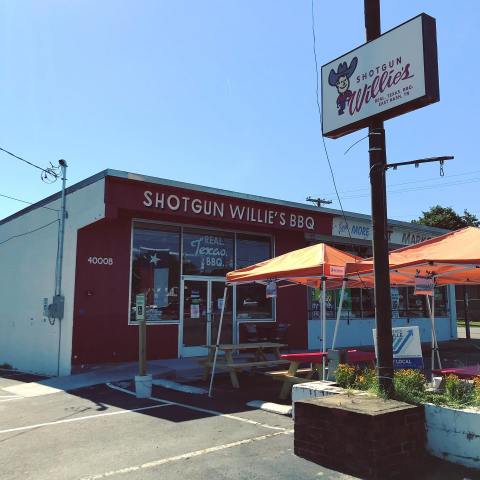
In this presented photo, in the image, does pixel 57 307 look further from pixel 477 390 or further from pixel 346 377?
pixel 477 390

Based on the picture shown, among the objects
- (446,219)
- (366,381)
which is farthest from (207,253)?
(446,219)

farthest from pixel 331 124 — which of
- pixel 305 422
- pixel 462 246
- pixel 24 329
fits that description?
pixel 24 329

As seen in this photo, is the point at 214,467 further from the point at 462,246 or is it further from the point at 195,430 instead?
the point at 462,246

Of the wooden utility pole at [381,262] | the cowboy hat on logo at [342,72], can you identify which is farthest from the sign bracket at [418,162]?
the cowboy hat on logo at [342,72]

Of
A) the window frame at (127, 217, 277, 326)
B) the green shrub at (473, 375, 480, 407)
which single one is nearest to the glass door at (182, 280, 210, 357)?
the window frame at (127, 217, 277, 326)

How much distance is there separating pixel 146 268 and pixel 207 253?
2038 millimetres

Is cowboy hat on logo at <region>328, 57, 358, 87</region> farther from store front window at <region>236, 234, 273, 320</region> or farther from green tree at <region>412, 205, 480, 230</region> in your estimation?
green tree at <region>412, 205, 480, 230</region>

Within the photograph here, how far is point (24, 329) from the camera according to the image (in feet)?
50.4

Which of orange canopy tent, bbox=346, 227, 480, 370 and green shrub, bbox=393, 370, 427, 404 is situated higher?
orange canopy tent, bbox=346, 227, 480, 370

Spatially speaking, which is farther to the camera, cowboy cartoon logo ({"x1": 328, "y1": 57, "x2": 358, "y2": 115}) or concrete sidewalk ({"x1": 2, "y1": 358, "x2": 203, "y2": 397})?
concrete sidewalk ({"x1": 2, "y1": 358, "x2": 203, "y2": 397})

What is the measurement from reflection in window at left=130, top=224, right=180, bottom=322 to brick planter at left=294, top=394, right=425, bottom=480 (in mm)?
8926

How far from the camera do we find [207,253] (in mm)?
15711

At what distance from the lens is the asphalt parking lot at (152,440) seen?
5.37 m

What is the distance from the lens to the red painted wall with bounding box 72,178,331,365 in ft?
43.0
